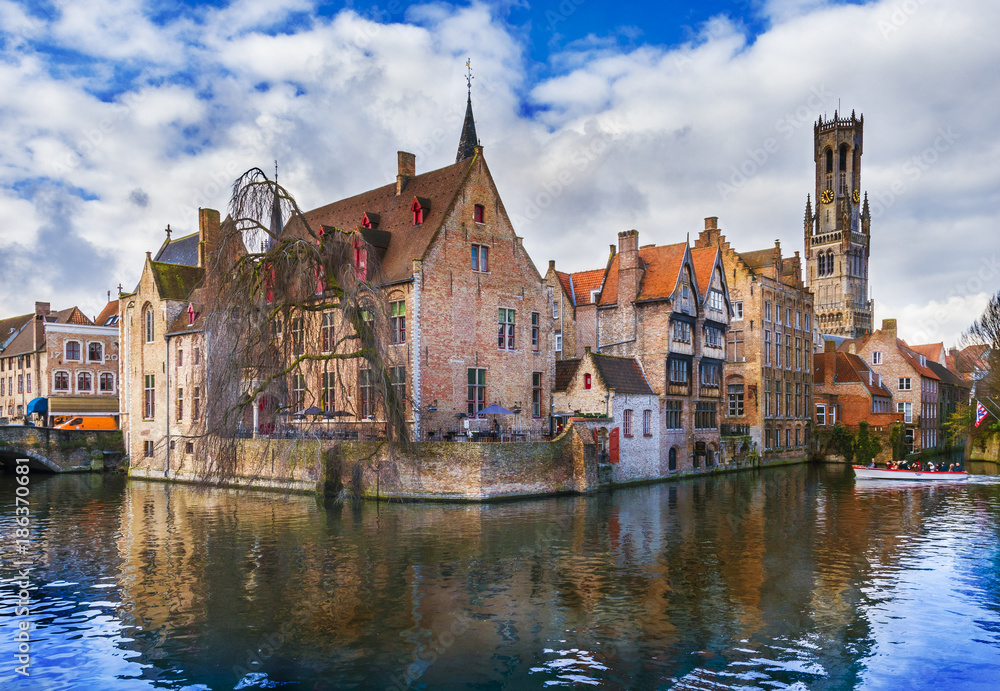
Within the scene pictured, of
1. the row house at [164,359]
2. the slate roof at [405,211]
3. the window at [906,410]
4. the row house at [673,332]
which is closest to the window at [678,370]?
the row house at [673,332]

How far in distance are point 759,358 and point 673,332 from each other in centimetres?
1284

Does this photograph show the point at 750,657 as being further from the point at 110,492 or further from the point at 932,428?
the point at 932,428

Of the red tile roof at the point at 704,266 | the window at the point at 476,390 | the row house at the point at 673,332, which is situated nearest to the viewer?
the window at the point at 476,390

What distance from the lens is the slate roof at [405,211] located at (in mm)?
Result: 34812

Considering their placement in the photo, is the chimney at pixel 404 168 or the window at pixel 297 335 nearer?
the window at pixel 297 335

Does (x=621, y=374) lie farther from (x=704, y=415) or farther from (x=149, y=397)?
(x=149, y=397)

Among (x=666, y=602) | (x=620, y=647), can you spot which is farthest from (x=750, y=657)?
(x=666, y=602)

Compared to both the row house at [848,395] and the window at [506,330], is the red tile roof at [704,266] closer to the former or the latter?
the window at [506,330]

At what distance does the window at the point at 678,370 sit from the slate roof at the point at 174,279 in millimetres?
27448

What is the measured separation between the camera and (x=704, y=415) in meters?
44.6

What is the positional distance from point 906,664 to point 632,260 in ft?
104

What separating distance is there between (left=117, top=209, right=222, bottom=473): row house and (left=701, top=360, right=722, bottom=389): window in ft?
92.2

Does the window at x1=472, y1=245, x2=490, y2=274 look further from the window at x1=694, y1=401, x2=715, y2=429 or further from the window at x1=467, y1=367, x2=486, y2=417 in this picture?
the window at x1=694, y1=401, x2=715, y2=429

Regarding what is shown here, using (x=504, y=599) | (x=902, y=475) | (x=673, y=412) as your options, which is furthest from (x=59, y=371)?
(x=902, y=475)
